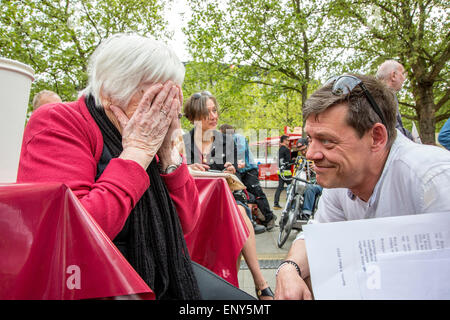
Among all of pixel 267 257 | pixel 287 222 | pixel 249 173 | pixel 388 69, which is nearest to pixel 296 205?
pixel 287 222

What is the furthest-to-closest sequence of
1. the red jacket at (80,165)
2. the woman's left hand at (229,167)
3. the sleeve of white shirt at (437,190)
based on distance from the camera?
1. the woman's left hand at (229,167)
2. the red jacket at (80,165)
3. the sleeve of white shirt at (437,190)

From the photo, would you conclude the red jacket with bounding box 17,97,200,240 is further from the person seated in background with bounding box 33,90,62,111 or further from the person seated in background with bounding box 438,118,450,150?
the person seated in background with bounding box 438,118,450,150

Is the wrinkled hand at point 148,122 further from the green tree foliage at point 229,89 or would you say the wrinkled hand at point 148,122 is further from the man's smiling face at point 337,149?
the green tree foliage at point 229,89

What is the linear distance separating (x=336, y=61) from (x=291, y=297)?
11230 millimetres

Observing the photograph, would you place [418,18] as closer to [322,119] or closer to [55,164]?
[322,119]

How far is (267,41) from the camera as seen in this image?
452 inches

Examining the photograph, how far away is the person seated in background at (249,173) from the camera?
4.32m

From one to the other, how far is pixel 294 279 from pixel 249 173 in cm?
399

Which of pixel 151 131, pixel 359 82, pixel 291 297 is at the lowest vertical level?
pixel 291 297

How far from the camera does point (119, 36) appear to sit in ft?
5.11

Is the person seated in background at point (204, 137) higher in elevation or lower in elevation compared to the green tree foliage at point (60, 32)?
lower

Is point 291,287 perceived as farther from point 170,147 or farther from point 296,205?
point 296,205

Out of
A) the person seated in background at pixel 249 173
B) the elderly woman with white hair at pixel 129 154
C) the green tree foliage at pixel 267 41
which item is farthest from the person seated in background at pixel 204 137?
the green tree foliage at pixel 267 41
